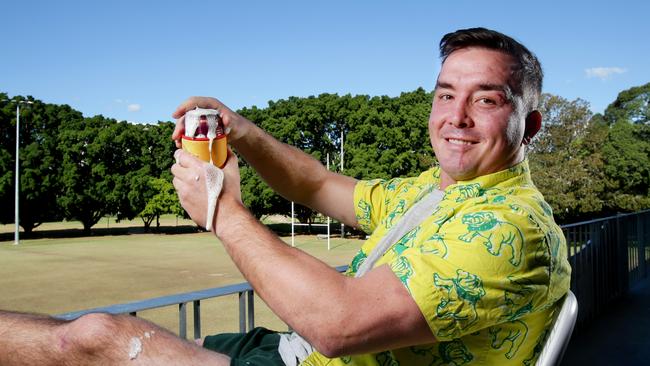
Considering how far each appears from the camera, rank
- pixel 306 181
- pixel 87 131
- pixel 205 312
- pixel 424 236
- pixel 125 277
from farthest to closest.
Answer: pixel 87 131 → pixel 125 277 → pixel 205 312 → pixel 306 181 → pixel 424 236

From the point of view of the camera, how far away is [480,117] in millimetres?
1604

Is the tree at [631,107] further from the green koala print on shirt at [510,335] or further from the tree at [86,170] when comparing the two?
the green koala print on shirt at [510,335]

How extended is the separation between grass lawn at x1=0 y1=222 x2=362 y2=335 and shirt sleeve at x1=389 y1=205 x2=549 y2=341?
7.09 meters

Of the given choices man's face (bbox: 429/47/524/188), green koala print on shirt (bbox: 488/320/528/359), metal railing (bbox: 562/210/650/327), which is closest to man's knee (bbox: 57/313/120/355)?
green koala print on shirt (bbox: 488/320/528/359)

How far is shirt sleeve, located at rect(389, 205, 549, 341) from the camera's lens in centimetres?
115

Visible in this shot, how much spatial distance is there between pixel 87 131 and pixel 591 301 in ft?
108

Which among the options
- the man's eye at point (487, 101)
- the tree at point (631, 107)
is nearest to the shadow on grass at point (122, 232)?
the tree at point (631, 107)

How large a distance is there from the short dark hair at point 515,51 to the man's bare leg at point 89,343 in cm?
108

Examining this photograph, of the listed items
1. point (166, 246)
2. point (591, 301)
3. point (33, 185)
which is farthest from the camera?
point (33, 185)

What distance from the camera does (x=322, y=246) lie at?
26781 millimetres

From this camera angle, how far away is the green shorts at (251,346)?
1.61 meters

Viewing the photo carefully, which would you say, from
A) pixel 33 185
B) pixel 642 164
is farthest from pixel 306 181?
pixel 33 185

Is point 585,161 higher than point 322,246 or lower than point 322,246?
higher

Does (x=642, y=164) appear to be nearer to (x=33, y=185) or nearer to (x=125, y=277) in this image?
(x=125, y=277)
